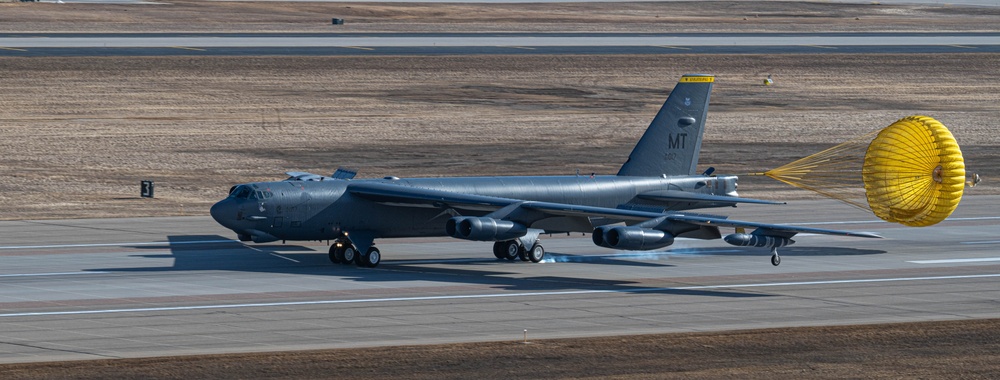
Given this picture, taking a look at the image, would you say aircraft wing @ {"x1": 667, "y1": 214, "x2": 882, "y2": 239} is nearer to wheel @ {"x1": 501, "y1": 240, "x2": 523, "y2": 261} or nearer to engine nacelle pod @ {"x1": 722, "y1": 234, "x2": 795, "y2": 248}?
engine nacelle pod @ {"x1": 722, "y1": 234, "x2": 795, "y2": 248}

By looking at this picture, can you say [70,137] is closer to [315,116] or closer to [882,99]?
[315,116]

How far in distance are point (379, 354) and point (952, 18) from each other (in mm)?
133460

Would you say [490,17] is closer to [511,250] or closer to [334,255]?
[511,250]

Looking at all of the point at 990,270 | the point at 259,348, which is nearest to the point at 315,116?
the point at 990,270

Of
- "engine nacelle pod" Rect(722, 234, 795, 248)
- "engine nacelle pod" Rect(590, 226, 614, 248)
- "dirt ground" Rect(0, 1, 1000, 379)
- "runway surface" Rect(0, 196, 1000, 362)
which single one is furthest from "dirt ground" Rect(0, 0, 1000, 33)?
"engine nacelle pod" Rect(722, 234, 795, 248)

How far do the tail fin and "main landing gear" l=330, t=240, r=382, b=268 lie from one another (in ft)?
31.8

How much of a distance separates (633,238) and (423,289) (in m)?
5.72

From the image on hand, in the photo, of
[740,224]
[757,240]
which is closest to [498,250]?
[740,224]

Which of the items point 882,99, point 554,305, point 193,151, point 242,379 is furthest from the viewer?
point 882,99

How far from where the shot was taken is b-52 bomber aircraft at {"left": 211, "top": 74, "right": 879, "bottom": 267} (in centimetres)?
3875

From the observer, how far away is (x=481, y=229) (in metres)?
39.2

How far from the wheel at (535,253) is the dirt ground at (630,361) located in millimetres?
12628

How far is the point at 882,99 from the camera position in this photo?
89.8m

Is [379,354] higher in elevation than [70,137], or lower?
lower
